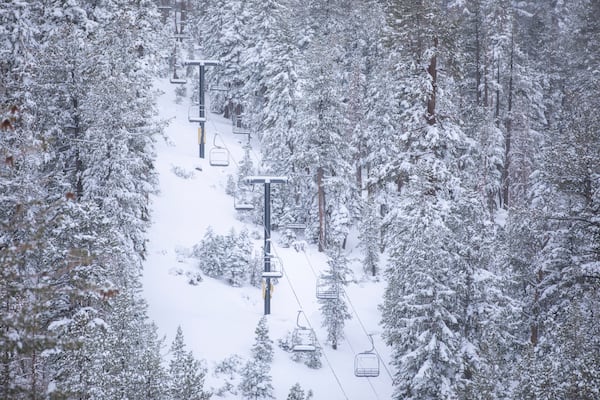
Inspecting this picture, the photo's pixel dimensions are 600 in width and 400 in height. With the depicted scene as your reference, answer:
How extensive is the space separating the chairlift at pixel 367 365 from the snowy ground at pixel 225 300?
0.49 m

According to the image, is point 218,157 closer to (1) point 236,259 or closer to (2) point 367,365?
(1) point 236,259

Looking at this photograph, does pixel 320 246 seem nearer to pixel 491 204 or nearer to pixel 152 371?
pixel 491 204

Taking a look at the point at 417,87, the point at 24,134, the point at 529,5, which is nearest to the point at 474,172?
the point at 417,87

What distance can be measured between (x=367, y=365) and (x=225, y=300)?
7512mm

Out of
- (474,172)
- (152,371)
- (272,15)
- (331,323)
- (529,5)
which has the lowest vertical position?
(331,323)

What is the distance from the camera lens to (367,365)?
2950 centimetres

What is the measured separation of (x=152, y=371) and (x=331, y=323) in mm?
14325

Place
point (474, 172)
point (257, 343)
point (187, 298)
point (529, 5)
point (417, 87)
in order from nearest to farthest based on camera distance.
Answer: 1. point (417, 87)
2. point (257, 343)
3. point (187, 298)
4. point (474, 172)
5. point (529, 5)

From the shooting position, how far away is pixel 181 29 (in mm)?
72750

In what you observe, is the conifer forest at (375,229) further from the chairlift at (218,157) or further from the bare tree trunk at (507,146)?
the bare tree trunk at (507,146)

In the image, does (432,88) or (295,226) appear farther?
(295,226)

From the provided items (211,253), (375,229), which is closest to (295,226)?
(375,229)

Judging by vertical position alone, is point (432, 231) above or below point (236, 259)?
above

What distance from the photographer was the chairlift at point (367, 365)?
1056 inches
